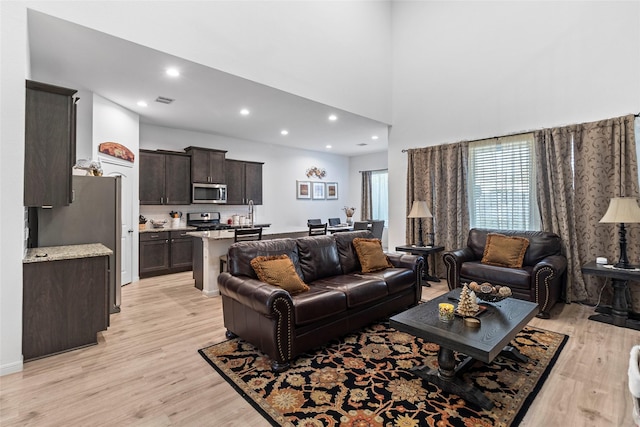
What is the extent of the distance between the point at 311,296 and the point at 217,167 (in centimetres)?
469

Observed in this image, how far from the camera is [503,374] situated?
233 cm

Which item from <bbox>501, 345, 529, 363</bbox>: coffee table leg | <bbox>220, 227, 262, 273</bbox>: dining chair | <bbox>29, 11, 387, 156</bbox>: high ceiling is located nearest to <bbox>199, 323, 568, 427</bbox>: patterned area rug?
<bbox>501, 345, 529, 363</bbox>: coffee table leg

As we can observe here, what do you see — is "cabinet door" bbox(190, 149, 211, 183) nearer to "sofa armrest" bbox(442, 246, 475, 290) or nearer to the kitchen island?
the kitchen island

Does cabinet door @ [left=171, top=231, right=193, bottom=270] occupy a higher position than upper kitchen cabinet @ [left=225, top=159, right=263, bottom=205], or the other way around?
upper kitchen cabinet @ [left=225, top=159, right=263, bottom=205]

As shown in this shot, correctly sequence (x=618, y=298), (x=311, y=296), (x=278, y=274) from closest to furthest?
(x=311, y=296) → (x=278, y=274) → (x=618, y=298)

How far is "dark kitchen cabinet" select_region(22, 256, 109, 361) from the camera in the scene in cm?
257

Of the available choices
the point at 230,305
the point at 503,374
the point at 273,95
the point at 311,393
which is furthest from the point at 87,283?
the point at 503,374

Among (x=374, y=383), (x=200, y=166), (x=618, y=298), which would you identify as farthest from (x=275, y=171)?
(x=618, y=298)

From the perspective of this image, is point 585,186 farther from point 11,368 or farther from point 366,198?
point 11,368

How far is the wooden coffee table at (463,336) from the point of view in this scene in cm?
192

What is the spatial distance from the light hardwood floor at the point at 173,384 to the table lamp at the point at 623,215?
810 mm

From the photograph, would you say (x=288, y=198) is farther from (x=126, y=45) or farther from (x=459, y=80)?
(x=126, y=45)

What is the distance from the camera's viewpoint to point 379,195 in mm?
9117

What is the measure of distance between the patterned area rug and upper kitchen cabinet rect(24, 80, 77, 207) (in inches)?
76.4
